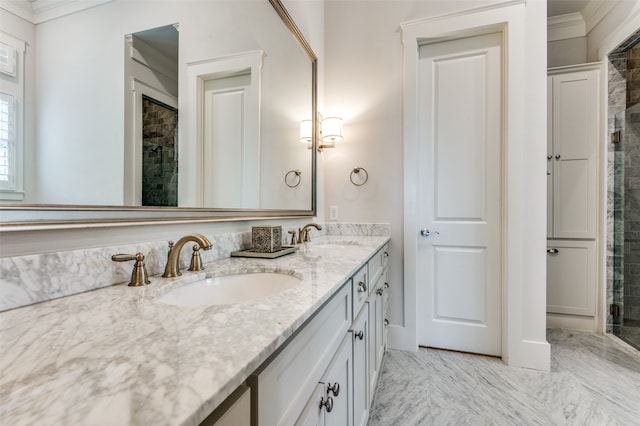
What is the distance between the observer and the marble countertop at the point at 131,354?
28 cm

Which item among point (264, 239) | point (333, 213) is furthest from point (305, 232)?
point (333, 213)

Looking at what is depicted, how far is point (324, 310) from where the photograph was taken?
732 mm

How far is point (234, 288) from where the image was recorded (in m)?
0.96

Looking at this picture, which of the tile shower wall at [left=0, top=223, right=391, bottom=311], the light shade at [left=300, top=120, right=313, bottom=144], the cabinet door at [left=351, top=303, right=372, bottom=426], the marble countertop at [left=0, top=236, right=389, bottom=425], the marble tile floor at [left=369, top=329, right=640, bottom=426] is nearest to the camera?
the marble countertop at [left=0, top=236, right=389, bottom=425]

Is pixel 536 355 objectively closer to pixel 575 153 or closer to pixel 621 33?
pixel 575 153

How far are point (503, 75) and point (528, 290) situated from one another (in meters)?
1.44

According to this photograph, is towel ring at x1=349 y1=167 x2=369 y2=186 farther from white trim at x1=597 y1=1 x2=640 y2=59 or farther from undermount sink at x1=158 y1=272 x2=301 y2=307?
white trim at x1=597 y1=1 x2=640 y2=59

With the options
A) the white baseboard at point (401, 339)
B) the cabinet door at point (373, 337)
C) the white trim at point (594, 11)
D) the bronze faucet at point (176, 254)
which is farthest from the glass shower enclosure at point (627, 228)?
the bronze faucet at point (176, 254)

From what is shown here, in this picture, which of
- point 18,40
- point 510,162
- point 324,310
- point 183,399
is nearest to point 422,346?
point 510,162

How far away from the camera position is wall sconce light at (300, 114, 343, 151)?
2.03 meters

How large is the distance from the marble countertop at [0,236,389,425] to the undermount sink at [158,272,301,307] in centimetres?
15

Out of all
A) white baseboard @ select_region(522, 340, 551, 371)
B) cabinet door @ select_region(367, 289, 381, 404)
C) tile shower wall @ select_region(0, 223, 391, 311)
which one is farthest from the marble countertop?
white baseboard @ select_region(522, 340, 551, 371)

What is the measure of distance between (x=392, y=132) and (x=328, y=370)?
1.83m

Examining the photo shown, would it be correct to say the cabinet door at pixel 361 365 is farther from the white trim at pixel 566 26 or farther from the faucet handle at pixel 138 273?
the white trim at pixel 566 26
